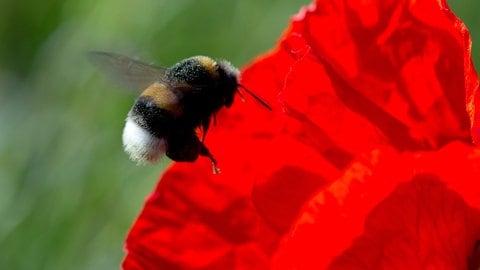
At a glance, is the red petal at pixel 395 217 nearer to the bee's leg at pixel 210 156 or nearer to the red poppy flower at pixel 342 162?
Answer: the red poppy flower at pixel 342 162

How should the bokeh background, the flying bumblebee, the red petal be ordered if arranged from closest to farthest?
the red petal → the flying bumblebee → the bokeh background

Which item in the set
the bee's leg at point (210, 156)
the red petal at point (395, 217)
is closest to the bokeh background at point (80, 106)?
the bee's leg at point (210, 156)

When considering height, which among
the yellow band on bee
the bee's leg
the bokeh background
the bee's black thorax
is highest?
the yellow band on bee

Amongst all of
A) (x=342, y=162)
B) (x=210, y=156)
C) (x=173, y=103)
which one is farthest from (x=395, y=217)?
(x=173, y=103)

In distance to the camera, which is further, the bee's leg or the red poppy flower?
the bee's leg

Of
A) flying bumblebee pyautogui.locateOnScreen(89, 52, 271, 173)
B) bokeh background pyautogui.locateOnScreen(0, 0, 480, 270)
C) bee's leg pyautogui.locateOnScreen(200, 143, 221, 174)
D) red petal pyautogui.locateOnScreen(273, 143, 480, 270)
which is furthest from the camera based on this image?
bokeh background pyautogui.locateOnScreen(0, 0, 480, 270)

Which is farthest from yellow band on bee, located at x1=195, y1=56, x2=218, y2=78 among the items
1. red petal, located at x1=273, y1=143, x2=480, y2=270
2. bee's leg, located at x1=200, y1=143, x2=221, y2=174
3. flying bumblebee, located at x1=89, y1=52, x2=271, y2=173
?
red petal, located at x1=273, y1=143, x2=480, y2=270

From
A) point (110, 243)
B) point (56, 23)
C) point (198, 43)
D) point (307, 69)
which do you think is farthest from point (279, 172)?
point (56, 23)

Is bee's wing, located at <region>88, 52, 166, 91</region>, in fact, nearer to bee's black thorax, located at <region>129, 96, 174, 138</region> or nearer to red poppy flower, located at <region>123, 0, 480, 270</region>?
bee's black thorax, located at <region>129, 96, 174, 138</region>
